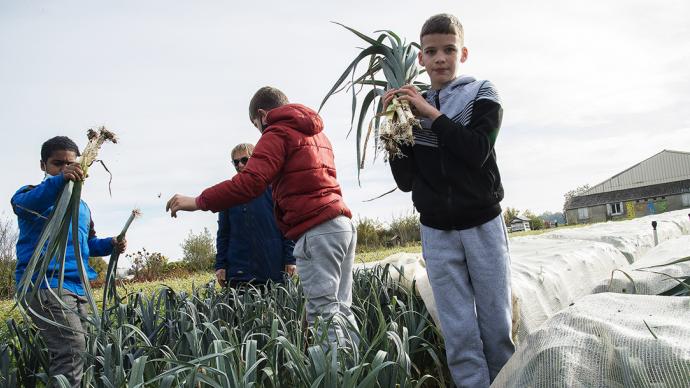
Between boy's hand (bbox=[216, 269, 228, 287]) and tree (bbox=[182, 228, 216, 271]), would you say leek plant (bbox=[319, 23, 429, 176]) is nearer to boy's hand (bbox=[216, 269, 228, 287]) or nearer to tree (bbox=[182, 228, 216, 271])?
boy's hand (bbox=[216, 269, 228, 287])

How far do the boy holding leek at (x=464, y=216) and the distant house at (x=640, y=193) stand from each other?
4144 centimetres

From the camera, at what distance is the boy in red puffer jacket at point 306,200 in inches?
91.6

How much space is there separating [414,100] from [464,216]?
18.8 inches

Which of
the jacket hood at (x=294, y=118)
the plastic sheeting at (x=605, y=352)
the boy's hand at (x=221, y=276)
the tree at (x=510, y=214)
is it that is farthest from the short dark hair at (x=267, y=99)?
the tree at (x=510, y=214)

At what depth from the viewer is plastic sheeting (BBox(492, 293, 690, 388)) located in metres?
1.32

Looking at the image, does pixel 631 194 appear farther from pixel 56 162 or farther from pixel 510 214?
pixel 56 162

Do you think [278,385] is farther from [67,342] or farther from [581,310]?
[67,342]

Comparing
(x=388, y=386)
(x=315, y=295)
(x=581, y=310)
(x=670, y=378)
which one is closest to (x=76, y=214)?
(x=315, y=295)

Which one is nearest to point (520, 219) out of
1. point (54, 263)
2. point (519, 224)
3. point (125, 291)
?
point (519, 224)

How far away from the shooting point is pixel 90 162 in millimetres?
2367

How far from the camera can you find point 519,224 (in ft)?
90.6

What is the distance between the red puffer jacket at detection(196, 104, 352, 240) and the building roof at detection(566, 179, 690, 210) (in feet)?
152

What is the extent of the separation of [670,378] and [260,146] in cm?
170

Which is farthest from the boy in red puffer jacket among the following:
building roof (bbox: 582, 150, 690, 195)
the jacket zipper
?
building roof (bbox: 582, 150, 690, 195)
